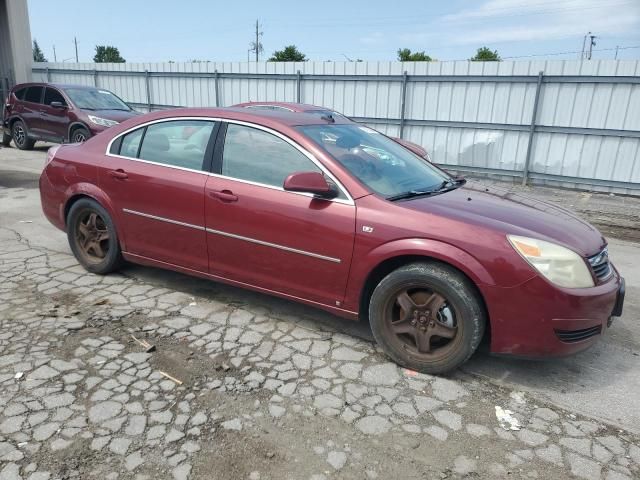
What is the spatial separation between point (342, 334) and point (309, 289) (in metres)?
0.48

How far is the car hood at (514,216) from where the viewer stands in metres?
3.11

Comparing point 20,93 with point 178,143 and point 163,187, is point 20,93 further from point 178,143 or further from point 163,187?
point 163,187

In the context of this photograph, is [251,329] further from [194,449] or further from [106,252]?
[106,252]

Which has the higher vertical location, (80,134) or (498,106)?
(498,106)

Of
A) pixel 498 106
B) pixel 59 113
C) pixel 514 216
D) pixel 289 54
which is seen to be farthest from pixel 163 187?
pixel 289 54

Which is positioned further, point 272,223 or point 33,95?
point 33,95

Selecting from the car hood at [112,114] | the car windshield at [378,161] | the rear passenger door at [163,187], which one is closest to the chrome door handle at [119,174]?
the rear passenger door at [163,187]

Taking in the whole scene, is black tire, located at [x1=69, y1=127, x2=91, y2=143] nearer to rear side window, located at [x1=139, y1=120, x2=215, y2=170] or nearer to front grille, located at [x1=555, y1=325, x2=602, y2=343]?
rear side window, located at [x1=139, y1=120, x2=215, y2=170]

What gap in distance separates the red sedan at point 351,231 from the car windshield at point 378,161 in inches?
0.6

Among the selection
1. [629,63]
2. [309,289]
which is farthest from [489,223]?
[629,63]

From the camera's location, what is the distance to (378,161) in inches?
152

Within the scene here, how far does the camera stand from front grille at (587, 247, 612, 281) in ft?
10.2

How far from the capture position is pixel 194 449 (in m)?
2.50

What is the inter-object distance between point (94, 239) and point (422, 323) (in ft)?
10.4
